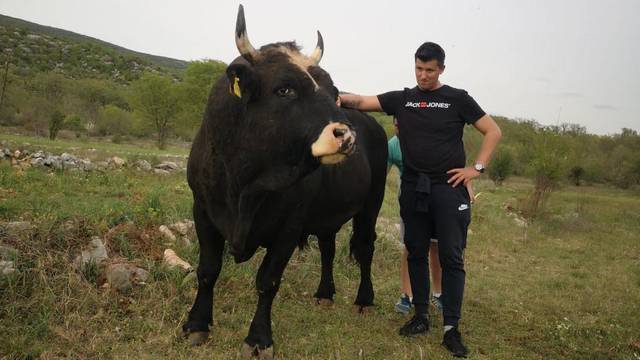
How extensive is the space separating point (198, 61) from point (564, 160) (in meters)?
38.9

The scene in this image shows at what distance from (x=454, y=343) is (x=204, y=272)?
8.54 ft

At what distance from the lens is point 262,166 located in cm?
364

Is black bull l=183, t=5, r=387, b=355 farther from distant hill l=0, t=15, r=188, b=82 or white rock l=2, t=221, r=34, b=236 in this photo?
distant hill l=0, t=15, r=188, b=82

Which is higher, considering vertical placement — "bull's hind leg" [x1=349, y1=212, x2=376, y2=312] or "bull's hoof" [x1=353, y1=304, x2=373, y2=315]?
"bull's hind leg" [x1=349, y1=212, x2=376, y2=312]

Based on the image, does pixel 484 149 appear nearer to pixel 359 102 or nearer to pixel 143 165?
pixel 359 102

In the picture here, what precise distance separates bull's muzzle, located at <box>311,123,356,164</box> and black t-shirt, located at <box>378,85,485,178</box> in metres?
1.75

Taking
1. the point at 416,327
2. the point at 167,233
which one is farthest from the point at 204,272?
the point at 416,327

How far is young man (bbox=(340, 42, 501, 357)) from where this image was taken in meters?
4.70

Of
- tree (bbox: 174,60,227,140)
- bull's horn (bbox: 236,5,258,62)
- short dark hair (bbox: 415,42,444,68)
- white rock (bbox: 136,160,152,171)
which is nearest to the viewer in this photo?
bull's horn (bbox: 236,5,258,62)

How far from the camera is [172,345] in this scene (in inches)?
163

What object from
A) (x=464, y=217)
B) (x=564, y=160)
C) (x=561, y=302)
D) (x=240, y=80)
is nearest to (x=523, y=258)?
(x=561, y=302)

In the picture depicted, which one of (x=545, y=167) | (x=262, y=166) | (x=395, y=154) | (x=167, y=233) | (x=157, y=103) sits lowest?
(x=167, y=233)

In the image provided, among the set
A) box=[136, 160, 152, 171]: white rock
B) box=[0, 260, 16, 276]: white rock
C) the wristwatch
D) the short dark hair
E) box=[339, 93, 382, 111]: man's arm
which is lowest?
box=[136, 160, 152, 171]: white rock

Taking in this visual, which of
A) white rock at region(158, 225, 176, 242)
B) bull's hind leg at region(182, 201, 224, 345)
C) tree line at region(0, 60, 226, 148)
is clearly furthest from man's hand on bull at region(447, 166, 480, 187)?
tree line at region(0, 60, 226, 148)
